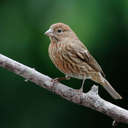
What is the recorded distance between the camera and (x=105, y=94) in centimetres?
698

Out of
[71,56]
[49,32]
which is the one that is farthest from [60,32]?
[71,56]

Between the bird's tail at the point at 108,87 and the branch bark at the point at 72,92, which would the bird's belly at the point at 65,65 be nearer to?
the bird's tail at the point at 108,87

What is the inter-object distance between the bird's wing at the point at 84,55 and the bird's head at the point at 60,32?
0.11 m

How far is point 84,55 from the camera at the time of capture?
20.2ft

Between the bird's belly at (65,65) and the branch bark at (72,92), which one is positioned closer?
the branch bark at (72,92)

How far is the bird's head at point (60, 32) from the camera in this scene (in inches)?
242

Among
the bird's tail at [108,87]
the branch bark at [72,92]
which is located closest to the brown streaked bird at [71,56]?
the bird's tail at [108,87]

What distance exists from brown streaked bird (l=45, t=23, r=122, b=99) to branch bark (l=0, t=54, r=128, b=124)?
476 mm

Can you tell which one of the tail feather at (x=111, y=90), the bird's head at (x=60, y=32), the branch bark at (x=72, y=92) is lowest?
the tail feather at (x=111, y=90)

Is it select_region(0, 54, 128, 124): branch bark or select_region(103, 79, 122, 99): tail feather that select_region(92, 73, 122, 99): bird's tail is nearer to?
select_region(103, 79, 122, 99): tail feather

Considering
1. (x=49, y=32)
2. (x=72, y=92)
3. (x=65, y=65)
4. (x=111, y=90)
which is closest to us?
(x=72, y=92)

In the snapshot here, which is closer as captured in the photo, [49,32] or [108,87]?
[49,32]

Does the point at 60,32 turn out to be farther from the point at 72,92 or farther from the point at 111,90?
the point at 72,92

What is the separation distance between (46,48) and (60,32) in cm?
42
